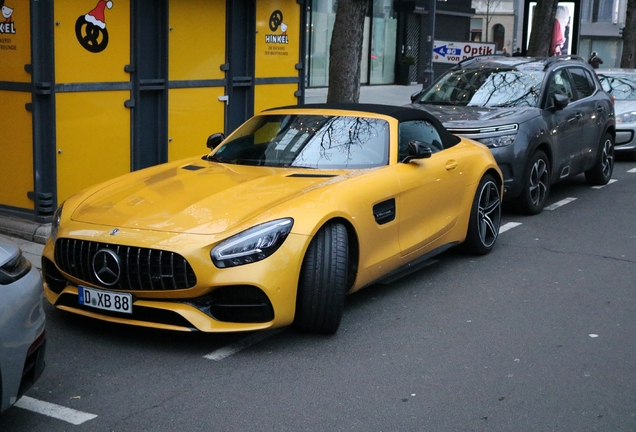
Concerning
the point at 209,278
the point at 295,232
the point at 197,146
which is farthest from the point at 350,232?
the point at 197,146

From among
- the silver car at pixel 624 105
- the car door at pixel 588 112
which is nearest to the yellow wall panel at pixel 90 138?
the car door at pixel 588 112

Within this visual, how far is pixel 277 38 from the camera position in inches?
468

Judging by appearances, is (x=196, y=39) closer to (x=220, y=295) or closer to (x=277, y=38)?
(x=277, y=38)

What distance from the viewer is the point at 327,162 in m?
6.88

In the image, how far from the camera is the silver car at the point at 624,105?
15.2 metres

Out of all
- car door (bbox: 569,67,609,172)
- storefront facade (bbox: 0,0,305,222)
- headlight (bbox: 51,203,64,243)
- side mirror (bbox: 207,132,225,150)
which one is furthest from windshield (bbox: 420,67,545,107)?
headlight (bbox: 51,203,64,243)

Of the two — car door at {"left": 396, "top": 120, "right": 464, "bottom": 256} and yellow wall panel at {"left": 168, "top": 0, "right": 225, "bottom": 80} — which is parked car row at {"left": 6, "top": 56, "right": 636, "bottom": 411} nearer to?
car door at {"left": 396, "top": 120, "right": 464, "bottom": 256}

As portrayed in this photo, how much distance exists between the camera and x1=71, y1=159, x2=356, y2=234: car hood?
5.71 metres

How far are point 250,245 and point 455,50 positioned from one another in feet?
46.1

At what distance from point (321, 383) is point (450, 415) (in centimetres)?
80

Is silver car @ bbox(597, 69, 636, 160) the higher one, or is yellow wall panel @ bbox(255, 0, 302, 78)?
yellow wall panel @ bbox(255, 0, 302, 78)

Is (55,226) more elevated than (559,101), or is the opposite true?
(559,101)

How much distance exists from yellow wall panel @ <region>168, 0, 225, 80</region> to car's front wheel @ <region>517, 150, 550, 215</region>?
12.5ft

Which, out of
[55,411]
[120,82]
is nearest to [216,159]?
[120,82]
